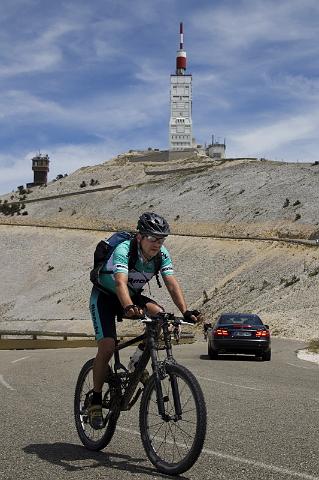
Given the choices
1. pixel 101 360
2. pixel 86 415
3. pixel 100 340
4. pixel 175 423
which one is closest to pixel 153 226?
pixel 100 340

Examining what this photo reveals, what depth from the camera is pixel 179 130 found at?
567 ft

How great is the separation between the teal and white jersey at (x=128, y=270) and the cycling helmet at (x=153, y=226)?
210mm

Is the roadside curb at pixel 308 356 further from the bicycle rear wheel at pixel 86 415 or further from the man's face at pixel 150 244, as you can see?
the man's face at pixel 150 244

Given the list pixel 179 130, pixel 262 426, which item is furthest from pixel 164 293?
pixel 179 130

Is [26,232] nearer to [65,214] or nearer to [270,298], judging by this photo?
[65,214]

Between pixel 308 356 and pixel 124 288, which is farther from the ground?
pixel 124 288

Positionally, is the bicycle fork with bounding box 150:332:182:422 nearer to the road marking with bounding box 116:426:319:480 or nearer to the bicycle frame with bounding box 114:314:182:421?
the bicycle frame with bounding box 114:314:182:421

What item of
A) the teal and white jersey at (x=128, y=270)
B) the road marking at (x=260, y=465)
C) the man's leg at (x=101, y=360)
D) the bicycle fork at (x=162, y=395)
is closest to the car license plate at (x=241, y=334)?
the road marking at (x=260, y=465)

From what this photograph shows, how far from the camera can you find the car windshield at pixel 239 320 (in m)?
22.9

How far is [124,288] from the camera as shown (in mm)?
6340

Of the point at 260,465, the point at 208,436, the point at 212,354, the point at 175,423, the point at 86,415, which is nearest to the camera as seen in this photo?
the point at 175,423

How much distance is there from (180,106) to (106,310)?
575ft

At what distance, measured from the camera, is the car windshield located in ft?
75.0

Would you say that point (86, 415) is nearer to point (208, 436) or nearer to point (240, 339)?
point (208, 436)
